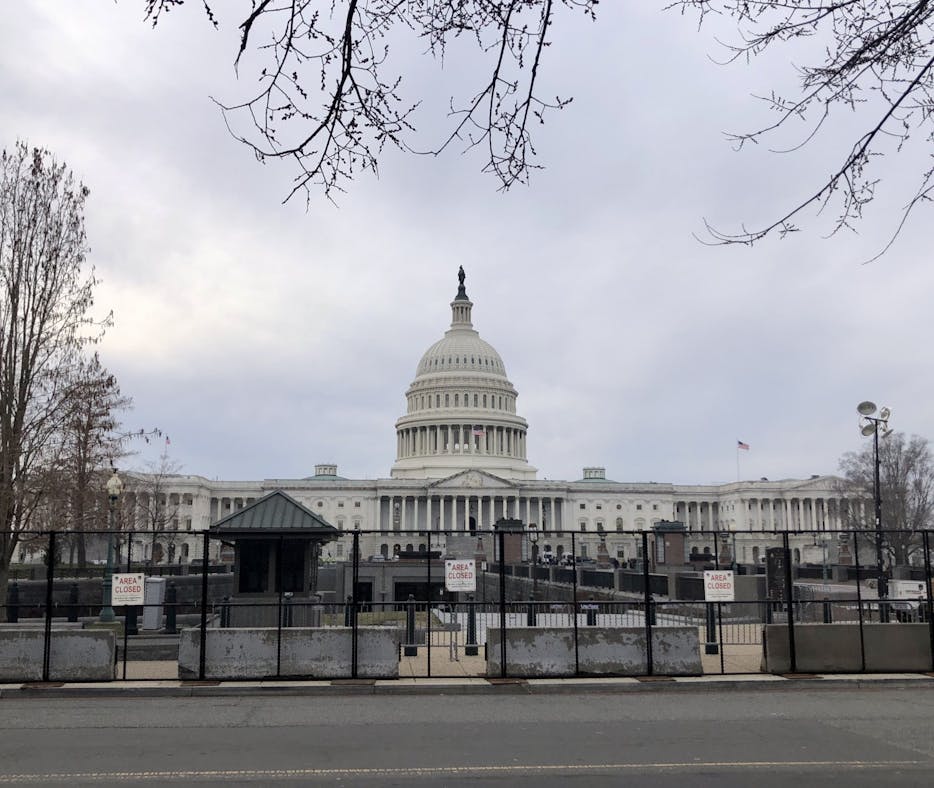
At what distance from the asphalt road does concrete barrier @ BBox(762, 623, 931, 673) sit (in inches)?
→ 72.5

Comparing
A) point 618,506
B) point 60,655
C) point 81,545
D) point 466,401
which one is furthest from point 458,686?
point 466,401

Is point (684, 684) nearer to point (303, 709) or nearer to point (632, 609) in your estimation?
point (303, 709)

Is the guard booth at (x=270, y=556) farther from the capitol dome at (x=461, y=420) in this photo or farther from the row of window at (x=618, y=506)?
the row of window at (x=618, y=506)

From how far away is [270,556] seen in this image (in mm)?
26078

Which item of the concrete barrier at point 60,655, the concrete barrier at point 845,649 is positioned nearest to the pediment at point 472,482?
the concrete barrier at point 845,649

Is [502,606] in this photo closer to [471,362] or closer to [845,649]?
[845,649]

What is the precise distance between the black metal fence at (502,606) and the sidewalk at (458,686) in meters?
0.61

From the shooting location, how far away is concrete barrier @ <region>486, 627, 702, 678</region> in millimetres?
18766

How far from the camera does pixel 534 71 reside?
6496mm

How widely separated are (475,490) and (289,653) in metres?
137

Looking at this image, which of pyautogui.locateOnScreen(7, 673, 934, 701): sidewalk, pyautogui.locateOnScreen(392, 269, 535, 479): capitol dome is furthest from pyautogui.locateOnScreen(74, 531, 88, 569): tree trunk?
pyautogui.locateOnScreen(392, 269, 535, 479): capitol dome

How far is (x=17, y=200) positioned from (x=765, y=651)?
24.6 m

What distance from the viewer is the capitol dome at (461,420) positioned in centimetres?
16888

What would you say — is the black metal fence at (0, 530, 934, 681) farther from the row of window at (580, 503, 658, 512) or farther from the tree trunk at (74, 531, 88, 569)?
the row of window at (580, 503, 658, 512)
